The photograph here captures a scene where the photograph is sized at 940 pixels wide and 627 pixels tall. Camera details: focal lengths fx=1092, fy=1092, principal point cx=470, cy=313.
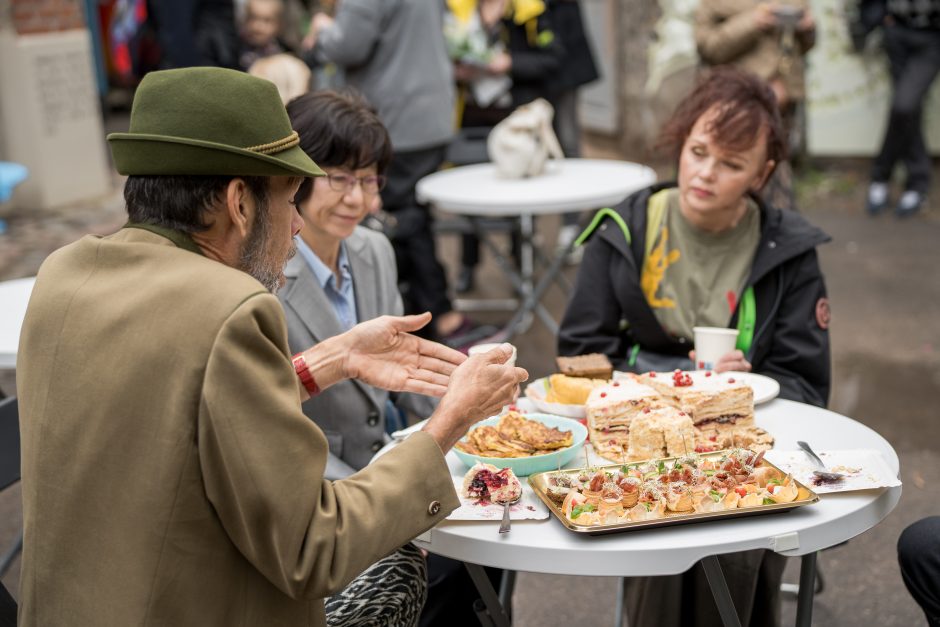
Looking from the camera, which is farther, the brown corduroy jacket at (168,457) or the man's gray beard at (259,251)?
the man's gray beard at (259,251)

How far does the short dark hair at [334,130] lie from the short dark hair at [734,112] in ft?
3.06

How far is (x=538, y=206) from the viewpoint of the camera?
5176 millimetres

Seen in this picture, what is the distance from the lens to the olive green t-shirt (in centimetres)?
324

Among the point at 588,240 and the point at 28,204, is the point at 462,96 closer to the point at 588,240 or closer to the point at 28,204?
the point at 588,240

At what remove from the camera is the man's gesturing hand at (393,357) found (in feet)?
7.95

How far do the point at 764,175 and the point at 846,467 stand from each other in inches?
49.2

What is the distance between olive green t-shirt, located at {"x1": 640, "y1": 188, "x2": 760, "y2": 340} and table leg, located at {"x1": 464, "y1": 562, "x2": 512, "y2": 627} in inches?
45.2

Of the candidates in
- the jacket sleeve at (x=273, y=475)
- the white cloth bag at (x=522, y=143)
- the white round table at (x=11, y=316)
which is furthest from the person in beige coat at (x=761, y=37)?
the jacket sleeve at (x=273, y=475)

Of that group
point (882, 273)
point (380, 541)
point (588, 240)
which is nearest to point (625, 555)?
point (380, 541)

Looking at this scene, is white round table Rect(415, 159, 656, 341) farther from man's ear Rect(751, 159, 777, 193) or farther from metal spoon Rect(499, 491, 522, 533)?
metal spoon Rect(499, 491, 522, 533)

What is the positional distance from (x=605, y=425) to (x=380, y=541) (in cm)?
78

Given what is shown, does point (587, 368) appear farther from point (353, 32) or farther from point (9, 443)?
point (353, 32)

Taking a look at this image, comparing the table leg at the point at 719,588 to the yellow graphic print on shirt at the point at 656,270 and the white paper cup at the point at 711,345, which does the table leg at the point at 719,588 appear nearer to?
the white paper cup at the point at 711,345

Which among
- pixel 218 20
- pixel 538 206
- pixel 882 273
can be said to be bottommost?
pixel 882 273
